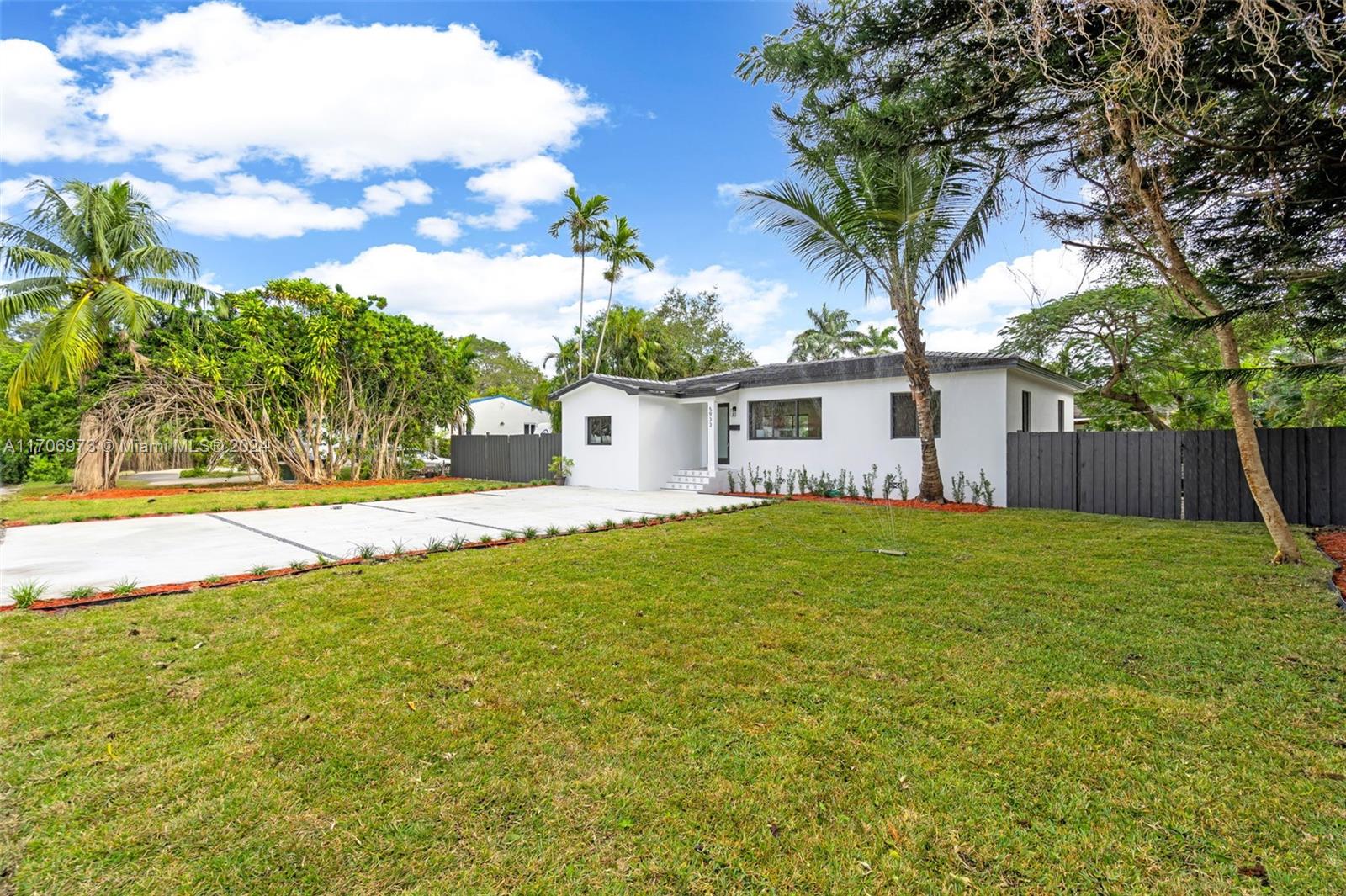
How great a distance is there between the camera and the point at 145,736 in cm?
240

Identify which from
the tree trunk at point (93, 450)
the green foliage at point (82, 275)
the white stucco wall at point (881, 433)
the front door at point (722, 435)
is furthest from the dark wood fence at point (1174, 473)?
the tree trunk at point (93, 450)

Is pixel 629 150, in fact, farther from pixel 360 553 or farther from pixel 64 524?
pixel 64 524

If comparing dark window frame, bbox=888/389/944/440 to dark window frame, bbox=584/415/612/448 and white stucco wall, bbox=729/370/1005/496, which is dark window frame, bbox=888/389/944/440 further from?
dark window frame, bbox=584/415/612/448

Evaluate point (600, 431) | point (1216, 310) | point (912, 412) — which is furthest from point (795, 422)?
point (1216, 310)

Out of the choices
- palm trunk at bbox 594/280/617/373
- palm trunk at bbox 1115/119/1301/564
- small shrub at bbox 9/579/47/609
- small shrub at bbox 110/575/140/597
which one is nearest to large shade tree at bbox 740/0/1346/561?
palm trunk at bbox 1115/119/1301/564

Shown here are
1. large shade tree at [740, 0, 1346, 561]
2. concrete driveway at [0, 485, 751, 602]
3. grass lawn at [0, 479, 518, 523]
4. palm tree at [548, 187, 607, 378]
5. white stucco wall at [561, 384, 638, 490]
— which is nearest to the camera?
large shade tree at [740, 0, 1346, 561]

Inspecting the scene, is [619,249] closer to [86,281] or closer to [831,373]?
[831,373]

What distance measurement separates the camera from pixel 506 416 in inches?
1052

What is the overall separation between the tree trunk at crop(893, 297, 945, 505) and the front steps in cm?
502

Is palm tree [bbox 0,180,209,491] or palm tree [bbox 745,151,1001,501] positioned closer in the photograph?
palm tree [bbox 745,151,1001,501]

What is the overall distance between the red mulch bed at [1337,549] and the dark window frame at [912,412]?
5.33 meters

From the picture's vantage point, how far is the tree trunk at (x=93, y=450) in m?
13.2

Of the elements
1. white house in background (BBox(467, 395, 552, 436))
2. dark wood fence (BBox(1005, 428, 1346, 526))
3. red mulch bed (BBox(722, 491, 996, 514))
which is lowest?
red mulch bed (BBox(722, 491, 996, 514))

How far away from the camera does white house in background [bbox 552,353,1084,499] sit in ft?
35.8
